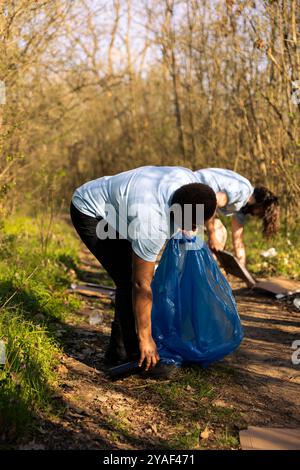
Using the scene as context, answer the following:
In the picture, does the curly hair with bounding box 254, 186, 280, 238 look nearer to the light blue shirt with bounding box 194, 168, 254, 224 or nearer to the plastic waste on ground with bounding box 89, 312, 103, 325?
the light blue shirt with bounding box 194, 168, 254, 224

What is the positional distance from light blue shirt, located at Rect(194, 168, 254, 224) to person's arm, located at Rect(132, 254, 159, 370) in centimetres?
197

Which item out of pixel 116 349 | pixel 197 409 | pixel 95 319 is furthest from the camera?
pixel 95 319

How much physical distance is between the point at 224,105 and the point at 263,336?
5347 millimetres

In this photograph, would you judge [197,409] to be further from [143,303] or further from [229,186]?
[229,186]

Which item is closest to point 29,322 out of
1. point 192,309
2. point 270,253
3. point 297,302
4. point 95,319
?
point 95,319

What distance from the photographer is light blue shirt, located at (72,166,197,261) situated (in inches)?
111

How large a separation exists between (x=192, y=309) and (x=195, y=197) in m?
0.82

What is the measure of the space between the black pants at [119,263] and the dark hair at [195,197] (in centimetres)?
55

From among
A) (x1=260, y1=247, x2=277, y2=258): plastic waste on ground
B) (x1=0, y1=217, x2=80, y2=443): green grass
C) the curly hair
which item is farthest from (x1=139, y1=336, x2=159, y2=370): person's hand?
(x1=260, y1=247, x2=277, y2=258): plastic waste on ground

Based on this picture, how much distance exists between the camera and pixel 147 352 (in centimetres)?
297

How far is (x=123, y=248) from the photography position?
3.26 meters

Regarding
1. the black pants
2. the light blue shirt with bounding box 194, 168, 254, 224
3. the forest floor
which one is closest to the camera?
the forest floor

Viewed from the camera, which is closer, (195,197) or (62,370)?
(195,197)

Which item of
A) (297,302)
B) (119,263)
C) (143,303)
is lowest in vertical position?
(297,302)
